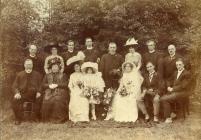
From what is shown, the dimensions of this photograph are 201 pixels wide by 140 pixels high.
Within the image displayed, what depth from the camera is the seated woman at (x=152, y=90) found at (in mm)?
7582

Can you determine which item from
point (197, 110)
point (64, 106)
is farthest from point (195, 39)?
point (64, 106)

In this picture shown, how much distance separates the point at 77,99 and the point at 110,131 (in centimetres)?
67

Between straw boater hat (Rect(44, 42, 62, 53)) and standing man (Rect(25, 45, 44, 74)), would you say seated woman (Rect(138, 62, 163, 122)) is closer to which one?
straw boater hat (Rect(44, 42, 62, 53))

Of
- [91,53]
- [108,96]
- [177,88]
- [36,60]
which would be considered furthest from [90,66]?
[177,88]

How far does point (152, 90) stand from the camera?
762cm

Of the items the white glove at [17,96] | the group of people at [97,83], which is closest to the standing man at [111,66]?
the group of people at [97,83]

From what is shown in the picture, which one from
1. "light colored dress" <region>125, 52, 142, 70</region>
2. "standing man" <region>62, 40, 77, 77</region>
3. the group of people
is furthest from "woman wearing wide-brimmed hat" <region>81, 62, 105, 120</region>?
"light colored dress" <region>125, 52, 142, 70</region>

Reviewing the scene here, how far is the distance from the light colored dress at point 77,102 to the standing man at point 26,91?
480 millimetres

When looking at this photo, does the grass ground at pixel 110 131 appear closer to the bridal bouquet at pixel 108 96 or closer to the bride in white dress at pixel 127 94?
the bride in white dress at pixel 127 94

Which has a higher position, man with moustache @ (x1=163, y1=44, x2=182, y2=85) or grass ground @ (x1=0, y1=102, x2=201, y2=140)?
man with moustache @ (x1=163, y1=44, x2=182, y2=85)

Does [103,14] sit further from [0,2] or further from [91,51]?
[0,2]

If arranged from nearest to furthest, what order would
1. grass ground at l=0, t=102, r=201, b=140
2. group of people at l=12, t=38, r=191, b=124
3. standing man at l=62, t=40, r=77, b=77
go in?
grass ground at l=0, t=102, r=201, b=140
group of people at l=12, t=38, r=191, b=124
standing man at l=62, t=40, r=77, b=77

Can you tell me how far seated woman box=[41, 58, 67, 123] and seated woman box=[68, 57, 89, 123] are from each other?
10 centimetres

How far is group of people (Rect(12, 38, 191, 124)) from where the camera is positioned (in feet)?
25.0
